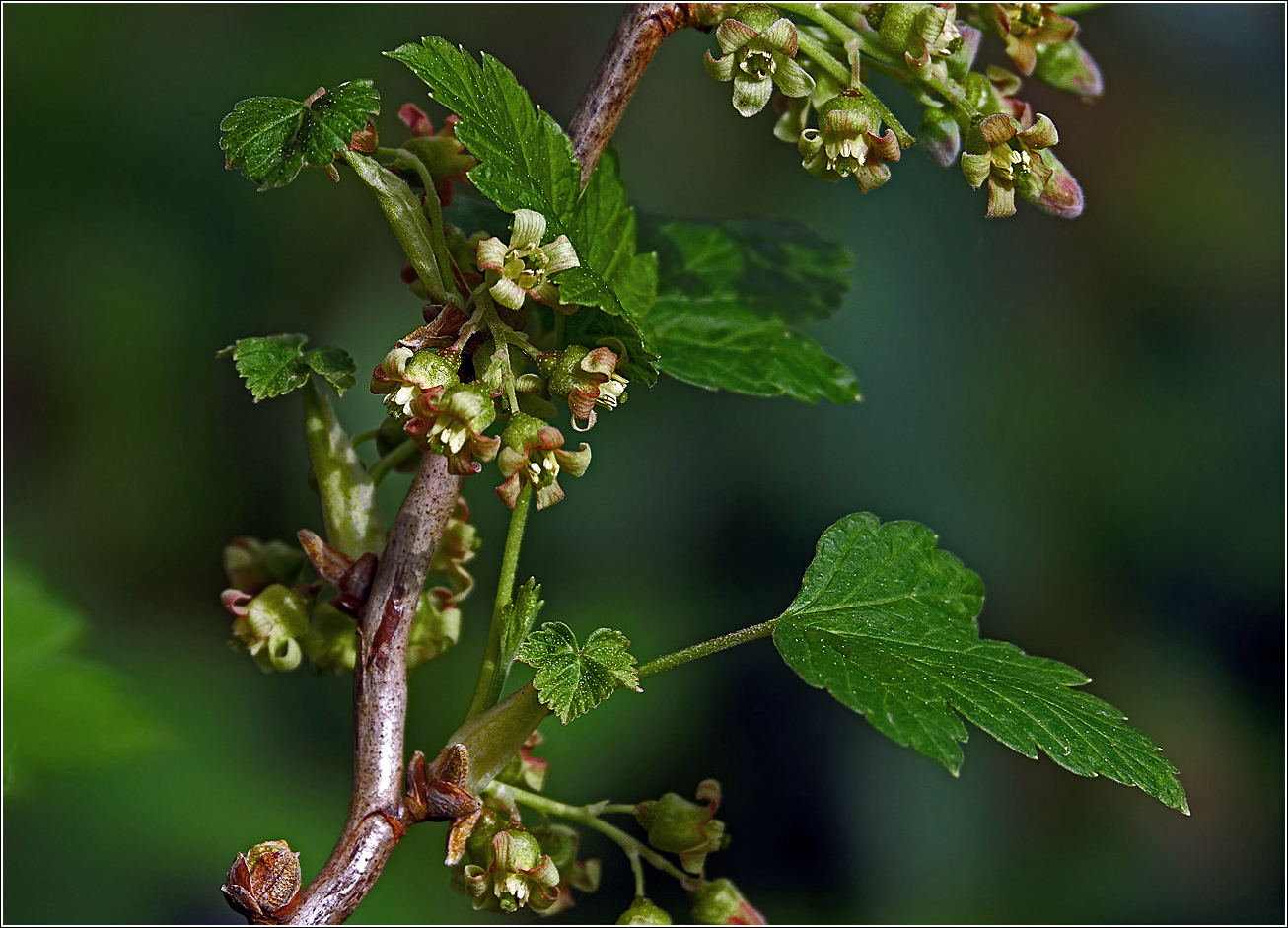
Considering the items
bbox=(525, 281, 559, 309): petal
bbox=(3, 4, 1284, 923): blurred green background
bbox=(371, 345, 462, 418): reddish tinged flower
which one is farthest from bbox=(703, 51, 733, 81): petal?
bbox=(3, 4, 1284, 923): blurred green background

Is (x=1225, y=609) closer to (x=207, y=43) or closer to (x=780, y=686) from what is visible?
(x=780, y=686)

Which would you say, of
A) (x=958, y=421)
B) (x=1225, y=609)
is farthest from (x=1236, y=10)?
(x=1225, y=609)

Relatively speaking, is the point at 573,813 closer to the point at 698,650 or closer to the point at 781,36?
the point at 698,650

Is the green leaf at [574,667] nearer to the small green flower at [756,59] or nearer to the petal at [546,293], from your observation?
the petal at [546,293]

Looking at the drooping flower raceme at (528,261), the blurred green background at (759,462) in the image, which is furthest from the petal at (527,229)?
the blurred green background at (759,462)

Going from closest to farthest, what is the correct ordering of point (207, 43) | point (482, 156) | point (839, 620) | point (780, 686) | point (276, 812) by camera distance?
point (482, 156)
point (839, 620)
point (276, 812)
point (780, 686)
point (207, 43)

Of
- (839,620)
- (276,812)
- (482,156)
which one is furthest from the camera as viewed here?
(276,812)

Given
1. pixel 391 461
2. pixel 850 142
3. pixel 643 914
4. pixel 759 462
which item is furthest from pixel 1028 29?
pixel 759 462
